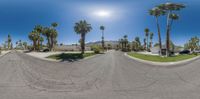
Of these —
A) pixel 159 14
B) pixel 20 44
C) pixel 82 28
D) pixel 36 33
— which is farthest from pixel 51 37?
pixel 20 44

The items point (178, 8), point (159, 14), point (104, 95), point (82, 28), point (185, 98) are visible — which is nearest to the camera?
point (185, 98)

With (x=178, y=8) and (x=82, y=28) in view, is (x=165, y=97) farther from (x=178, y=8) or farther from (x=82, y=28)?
(x=82, y=28)

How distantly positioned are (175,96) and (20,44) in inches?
7831

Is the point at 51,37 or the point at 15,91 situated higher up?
the point at 51,37

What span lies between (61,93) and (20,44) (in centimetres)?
19665

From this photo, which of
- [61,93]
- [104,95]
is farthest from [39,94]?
[104,95]

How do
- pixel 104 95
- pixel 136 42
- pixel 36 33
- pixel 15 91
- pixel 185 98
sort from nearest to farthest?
pixel 185 98
pixel 104 95
pixel 15 91
pixel 36 33
pixel 136 42

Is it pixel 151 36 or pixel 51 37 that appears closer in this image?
pixel 51 37

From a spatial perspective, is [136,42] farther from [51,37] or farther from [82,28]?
[82,28]

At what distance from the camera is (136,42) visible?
474ft

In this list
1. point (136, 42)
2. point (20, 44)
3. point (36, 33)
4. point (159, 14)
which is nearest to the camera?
point (159, 14)

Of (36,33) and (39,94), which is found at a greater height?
(36,33)

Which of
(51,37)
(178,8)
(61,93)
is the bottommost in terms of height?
(61,93)

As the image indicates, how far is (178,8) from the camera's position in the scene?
45812 mm
